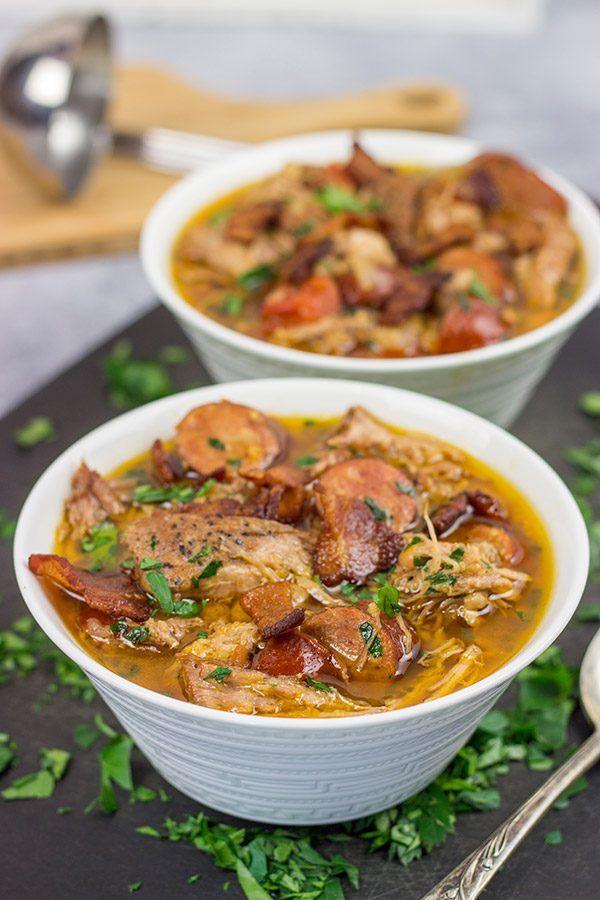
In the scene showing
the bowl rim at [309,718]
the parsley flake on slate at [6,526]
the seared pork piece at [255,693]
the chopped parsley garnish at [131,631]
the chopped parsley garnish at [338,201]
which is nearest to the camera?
the bowl rim at [309,718]

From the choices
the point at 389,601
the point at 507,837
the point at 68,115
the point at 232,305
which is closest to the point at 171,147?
the point at 68,115

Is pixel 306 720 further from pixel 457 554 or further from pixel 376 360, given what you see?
pixel 376 360

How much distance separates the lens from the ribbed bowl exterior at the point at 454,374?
4164 millimetres

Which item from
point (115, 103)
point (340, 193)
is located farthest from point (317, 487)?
point (115, 103)

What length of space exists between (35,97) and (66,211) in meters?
0.59

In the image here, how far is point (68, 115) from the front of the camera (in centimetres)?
637

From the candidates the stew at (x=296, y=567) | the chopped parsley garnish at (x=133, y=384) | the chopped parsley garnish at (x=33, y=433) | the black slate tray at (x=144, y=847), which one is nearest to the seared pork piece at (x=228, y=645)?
the stew at (x=296, y=567)

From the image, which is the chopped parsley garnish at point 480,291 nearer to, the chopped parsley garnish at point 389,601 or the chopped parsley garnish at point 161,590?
the chopped parsley garnish at point 389,601

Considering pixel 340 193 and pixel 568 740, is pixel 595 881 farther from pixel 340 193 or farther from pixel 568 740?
pixel 340 193

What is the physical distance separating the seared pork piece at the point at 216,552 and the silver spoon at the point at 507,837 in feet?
2.55

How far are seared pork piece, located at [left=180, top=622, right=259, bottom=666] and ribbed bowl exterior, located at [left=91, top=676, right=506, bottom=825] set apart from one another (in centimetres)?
18

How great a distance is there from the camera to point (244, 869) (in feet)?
10.2

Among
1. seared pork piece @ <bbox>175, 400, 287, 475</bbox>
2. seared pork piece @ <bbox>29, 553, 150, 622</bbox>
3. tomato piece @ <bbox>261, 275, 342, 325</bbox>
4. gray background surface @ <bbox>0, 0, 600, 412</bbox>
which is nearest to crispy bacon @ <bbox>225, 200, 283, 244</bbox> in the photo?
tomato piece @ <bbox>261, 275, 342, 325</bbox>

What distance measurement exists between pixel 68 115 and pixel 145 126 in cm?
90
